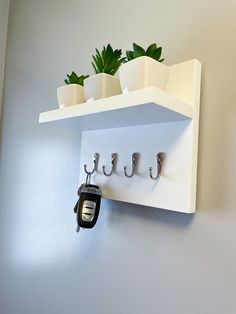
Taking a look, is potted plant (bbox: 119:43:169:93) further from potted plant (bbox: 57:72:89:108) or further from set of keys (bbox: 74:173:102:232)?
set of keys (bbox: 74:173:102:232)

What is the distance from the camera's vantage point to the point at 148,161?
646mm

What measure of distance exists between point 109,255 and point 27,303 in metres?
0.53

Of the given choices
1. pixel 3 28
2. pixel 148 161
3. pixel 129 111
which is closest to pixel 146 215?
pixel 148 161

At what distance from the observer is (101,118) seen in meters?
0.63

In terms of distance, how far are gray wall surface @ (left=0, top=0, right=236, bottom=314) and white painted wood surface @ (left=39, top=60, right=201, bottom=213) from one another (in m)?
0.04

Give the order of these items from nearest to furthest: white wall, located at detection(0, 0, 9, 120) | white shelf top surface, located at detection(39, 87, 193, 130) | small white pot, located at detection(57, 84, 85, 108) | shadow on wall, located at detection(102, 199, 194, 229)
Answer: white shelf top surface, located at detection(39, 87, 193, 130) < shadow on wall, located at detection(102, 199, 194, 229) < small white pot, located at detection(57, 84, 85, 108) < white wall, located at detection(0, 0, 9, 120)

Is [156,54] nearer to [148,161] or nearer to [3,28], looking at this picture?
[148,161]

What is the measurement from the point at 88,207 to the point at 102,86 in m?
0.32

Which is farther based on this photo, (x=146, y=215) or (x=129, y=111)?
(x=146, y=215)

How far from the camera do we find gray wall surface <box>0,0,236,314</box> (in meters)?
0.56

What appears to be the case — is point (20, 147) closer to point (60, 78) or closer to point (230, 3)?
point (60, 78)

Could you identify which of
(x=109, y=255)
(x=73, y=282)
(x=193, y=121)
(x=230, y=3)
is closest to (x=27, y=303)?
(x=73, y=282)

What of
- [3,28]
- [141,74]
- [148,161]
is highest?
[3,28]

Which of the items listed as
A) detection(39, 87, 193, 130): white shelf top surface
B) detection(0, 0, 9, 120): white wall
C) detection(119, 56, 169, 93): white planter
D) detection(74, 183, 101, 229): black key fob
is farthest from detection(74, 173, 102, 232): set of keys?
detection(0, 0, 9, 120): white wall
